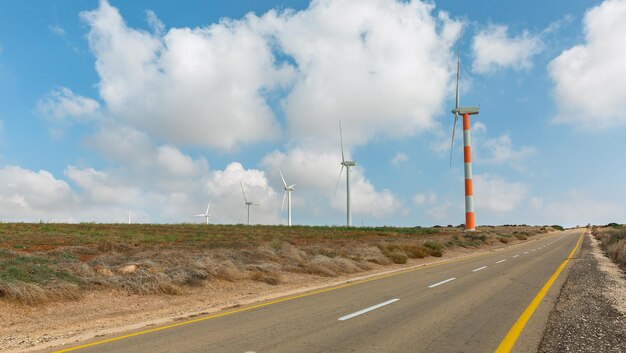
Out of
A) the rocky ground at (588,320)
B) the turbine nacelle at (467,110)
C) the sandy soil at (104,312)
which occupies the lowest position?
the sandy soil at (104,312)

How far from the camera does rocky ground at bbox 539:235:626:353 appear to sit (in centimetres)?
762

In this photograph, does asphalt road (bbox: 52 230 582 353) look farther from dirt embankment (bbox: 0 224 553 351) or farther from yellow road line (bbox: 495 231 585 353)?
dirt embankment (bbox: 0 224 553 351)

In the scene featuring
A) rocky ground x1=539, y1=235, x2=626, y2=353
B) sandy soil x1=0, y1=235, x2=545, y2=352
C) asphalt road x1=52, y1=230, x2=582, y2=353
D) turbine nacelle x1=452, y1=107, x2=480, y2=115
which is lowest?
sandy soil x1=0, y1=235, x2=545, y2=352

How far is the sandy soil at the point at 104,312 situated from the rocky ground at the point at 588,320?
8.30 m

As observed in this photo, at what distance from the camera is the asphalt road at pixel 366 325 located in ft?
25.6

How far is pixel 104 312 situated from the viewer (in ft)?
40.3

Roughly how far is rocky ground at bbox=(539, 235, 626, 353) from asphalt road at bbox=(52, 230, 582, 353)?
1.04 ft

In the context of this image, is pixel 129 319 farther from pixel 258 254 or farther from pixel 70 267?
pixel 258 254

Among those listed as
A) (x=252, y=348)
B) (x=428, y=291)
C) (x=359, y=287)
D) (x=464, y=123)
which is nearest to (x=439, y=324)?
(x=252, y=348)

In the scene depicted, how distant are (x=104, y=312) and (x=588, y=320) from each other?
12250mm

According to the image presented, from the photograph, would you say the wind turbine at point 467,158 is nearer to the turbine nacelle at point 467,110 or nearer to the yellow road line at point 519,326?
the turbine nacelle at point 467,110

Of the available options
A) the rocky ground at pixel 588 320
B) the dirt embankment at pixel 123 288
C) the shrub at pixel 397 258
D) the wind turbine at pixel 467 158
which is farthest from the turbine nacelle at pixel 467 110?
the rocky ground at pixel 588 320

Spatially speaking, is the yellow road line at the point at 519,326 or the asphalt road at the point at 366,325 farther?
the asphalt road at the point at 366,325

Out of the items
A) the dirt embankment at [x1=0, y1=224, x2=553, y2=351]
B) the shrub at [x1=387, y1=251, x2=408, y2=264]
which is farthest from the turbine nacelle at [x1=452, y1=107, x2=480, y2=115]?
the dirt embankment at [x1=0, y1=224, x2=553, y2=351]
